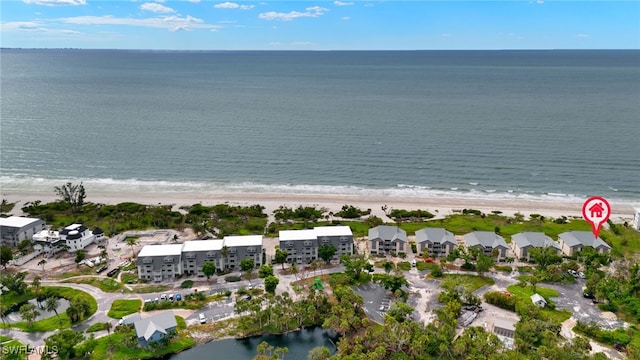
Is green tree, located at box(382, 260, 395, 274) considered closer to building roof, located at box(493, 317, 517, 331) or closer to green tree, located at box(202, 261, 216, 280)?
building roof, located at box(493, 317, 517, 331)

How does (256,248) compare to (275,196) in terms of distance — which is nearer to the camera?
(256,248)

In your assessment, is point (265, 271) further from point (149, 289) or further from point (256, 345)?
point (149, 289)

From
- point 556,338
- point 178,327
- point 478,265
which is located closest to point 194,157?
point 178,327

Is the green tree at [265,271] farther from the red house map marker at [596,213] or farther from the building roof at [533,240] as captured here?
the red house map marker at [596,213]

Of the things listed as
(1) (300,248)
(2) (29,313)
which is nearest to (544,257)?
(1) (300,248)

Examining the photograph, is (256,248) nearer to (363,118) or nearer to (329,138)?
(329,138)
